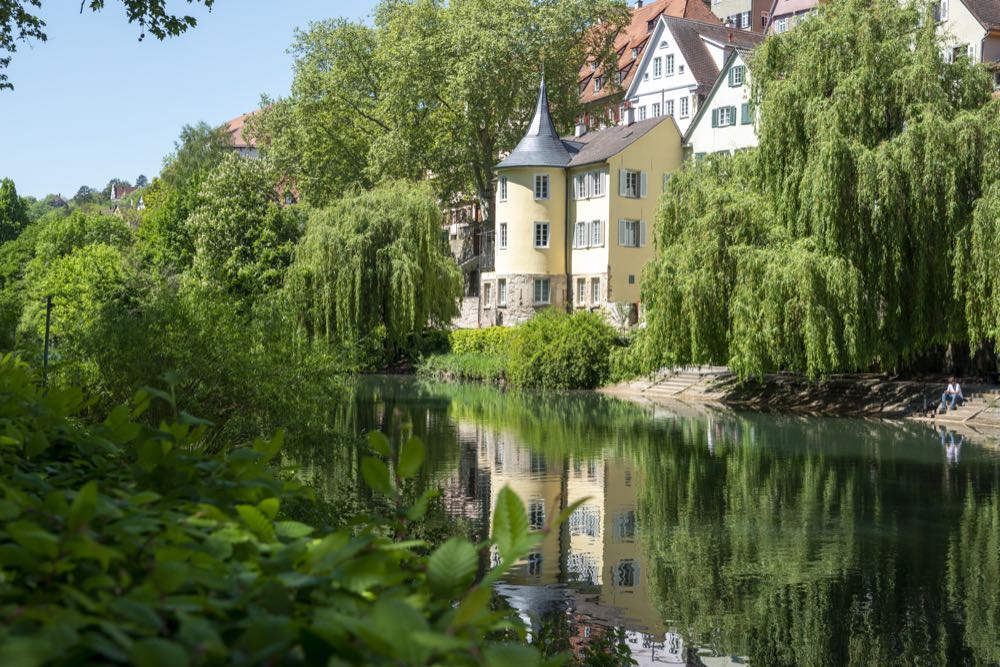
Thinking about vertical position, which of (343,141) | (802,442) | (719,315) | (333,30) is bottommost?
(802,442)

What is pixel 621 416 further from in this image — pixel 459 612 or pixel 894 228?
pixel 459 612

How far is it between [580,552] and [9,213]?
4123 inches

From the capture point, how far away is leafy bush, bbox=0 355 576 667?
63.0 inches

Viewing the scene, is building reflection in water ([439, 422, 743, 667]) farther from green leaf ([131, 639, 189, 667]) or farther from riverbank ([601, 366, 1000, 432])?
riverbank ([601, 366, 1000, 432])

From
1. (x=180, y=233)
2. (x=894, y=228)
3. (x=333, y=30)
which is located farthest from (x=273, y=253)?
(x=894, y=228)

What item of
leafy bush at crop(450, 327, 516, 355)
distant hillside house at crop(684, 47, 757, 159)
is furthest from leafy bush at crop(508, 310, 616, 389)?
distant hillside house at crop(684, 47, 757, 159)

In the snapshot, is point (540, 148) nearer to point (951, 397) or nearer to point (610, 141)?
point (610, 141)

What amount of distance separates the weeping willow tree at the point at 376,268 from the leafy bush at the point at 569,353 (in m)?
4.63

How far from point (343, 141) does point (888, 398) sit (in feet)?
137

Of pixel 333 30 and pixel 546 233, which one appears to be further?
pixel 333 30

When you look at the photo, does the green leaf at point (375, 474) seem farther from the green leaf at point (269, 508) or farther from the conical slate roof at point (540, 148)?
the conical slate roof at point (540, 148)

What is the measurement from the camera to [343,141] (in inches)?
2761

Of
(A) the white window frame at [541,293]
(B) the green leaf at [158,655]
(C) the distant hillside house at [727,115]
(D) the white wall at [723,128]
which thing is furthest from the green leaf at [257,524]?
(A) the white window frame at [541,293]

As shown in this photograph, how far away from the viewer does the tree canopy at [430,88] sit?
63688 mm
